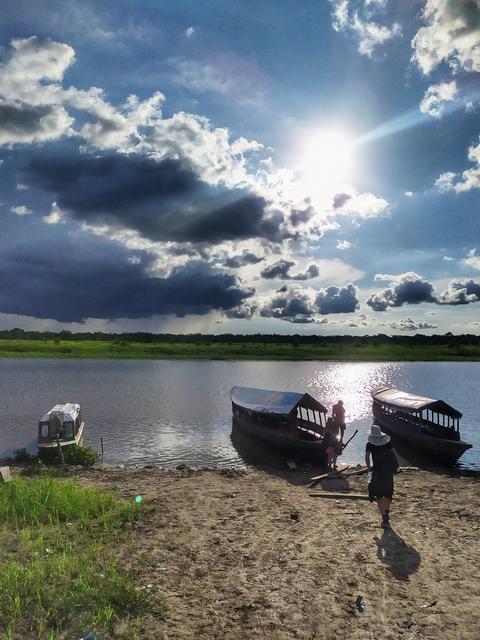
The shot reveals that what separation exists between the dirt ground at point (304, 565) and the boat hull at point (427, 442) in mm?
11236

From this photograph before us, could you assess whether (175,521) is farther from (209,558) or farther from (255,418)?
(255,418)

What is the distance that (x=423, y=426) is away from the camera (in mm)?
32094

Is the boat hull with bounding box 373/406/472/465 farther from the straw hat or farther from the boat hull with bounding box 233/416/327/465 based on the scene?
the straw hat

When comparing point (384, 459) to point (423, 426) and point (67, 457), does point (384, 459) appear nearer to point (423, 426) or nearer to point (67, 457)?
point (67, 457)

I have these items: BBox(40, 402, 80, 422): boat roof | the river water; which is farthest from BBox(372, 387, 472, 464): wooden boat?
BBox(40, 402, 80, 422): boat roof

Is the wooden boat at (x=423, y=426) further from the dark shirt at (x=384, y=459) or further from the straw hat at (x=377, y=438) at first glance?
the straw hat at (x=377, y=438)

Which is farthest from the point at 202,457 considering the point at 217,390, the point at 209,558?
the point at 217,390

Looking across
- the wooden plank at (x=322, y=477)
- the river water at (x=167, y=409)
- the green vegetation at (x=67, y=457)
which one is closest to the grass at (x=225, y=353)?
the river water at (x=167, y=409)

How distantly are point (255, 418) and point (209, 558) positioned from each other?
75.0ft

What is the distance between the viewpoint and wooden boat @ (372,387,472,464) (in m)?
28.5

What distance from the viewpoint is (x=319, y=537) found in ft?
41.7

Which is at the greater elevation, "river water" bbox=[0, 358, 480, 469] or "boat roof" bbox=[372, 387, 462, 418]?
"boat roof" bbox=[372, 387, 462, 418]

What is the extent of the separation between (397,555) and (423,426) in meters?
22.4

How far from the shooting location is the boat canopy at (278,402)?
2967 centimetres
